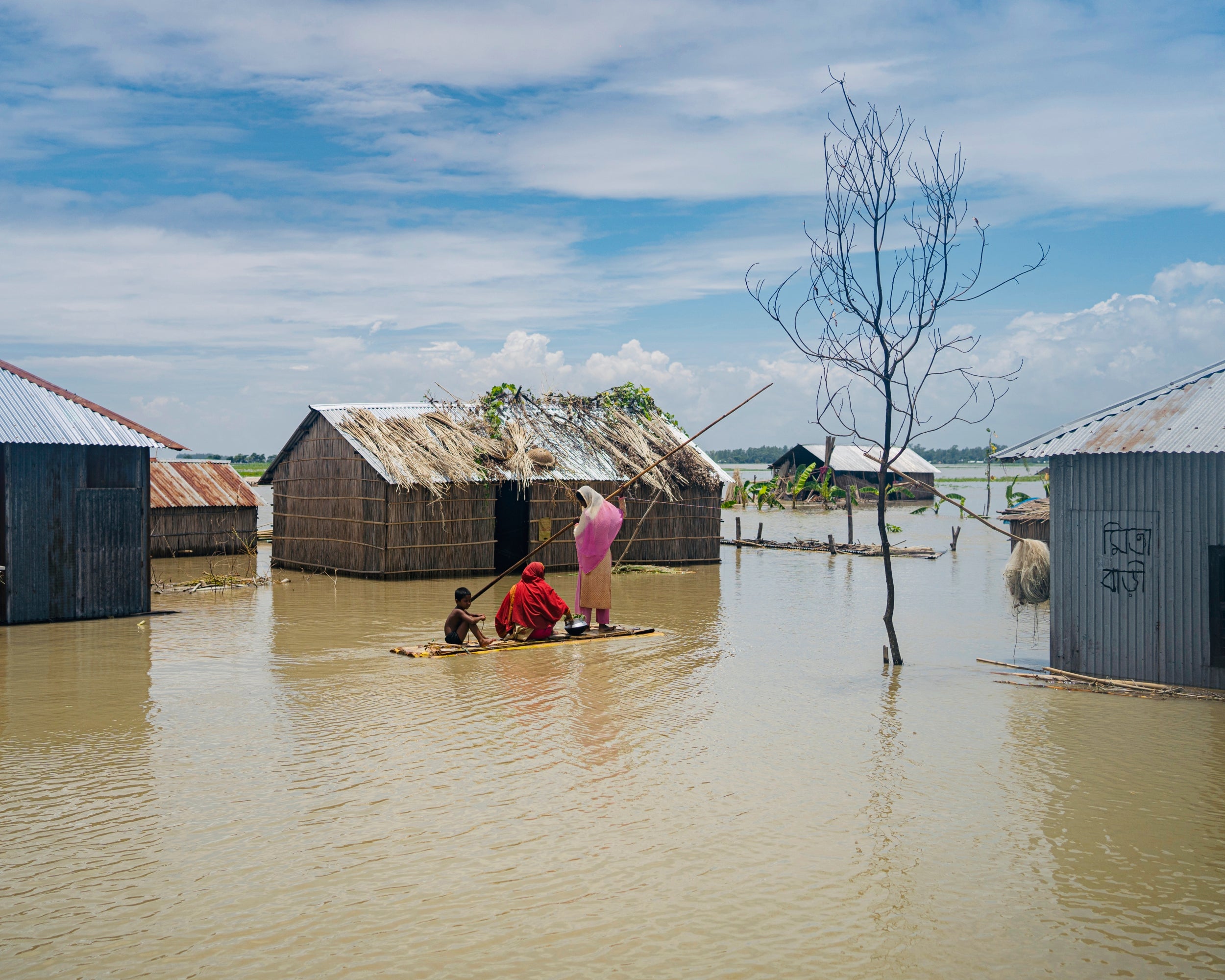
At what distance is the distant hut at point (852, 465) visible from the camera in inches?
1742

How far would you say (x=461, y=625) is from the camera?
36.3 ft

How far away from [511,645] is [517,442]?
31.6ft

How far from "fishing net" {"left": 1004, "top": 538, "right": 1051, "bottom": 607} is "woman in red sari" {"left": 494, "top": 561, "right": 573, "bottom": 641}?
5.47 m

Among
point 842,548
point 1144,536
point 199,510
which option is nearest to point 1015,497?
point 842,548

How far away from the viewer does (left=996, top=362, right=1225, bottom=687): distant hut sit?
8984 mm

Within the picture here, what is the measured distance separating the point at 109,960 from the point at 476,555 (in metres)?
15.5

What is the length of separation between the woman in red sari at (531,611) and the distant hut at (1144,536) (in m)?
5.36

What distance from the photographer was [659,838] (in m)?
5.58

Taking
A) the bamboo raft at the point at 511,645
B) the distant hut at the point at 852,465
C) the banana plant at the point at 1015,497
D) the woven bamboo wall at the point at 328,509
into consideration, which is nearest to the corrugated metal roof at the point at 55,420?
the woven bamboo wall at the point at 328,509

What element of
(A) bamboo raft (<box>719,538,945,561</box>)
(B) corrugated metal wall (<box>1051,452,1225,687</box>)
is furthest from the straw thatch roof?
(B) corrugated metal wall (<box>1051,452,1225,687</box>)

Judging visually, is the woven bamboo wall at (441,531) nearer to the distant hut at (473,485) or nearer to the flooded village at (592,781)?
the distant hut at (473,485)

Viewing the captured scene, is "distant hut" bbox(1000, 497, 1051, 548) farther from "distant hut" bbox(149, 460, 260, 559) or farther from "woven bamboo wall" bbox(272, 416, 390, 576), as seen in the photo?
"distant hut" bbox(149, 460, 260, 559)

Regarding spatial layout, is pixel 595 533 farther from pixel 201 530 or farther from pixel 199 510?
pixel 201 530

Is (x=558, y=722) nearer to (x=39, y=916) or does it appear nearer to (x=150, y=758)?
(x=150, y=758)
